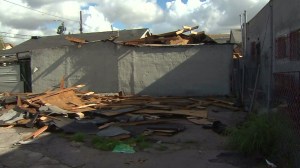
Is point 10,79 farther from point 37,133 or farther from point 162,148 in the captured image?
point 162,148

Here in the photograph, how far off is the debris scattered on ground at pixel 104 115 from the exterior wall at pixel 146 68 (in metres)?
2.68

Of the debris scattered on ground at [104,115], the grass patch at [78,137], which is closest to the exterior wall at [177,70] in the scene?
the debris scattered on ground at [104,115]

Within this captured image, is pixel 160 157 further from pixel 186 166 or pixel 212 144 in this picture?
pixel 212 144

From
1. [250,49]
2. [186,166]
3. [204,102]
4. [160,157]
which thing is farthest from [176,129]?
[250,49]

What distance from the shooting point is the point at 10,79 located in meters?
22.7

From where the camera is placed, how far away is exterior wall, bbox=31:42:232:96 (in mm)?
18891

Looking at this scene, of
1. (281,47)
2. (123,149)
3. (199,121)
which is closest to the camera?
(123,149)

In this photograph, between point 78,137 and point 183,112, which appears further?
point 183,112

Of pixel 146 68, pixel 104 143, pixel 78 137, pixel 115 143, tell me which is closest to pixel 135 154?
pixel 115 143

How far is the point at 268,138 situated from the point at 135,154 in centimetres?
282

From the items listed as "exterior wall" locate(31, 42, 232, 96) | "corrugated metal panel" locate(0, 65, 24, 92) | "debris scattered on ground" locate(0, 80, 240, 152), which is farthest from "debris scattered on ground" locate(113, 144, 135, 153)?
"corrugated metal panel" locate(0, 65, 24, 92)

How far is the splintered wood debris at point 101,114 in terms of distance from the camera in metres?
11.1

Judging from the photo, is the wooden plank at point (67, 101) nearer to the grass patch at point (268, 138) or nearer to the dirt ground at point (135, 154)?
the dirt ground at point (135, 154)

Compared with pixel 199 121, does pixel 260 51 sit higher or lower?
higher
